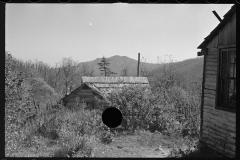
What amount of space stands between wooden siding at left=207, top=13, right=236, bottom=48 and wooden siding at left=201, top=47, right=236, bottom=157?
0.96 ft

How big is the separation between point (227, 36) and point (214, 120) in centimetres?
260

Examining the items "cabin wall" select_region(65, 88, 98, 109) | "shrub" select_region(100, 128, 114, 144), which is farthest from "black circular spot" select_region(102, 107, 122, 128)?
"cabin wall" select_region(65, 88, 98, 109)

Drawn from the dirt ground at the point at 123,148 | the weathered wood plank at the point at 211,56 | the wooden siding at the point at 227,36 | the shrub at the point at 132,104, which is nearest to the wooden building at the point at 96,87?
the shrub at the point at 132,104

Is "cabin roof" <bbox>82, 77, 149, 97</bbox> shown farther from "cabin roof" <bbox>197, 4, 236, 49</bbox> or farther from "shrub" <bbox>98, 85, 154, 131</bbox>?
"cabin roof" <bbox>197, 4, 236, 49</bbox>

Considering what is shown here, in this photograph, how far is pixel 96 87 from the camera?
12.4 m

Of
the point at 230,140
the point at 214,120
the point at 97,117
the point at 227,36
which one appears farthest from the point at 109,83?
the point at 230,140

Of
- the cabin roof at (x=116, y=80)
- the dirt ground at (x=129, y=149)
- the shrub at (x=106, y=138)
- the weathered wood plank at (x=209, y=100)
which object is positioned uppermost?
the cabin roof at (x=116, y=80)

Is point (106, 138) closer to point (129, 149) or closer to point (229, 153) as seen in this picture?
point (129, 149)

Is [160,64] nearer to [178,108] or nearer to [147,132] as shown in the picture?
[178,108]

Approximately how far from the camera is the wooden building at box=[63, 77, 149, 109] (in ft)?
37.4

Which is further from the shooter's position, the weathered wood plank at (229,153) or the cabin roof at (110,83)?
the cabin roof at (110,83)

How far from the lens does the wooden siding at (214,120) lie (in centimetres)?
645

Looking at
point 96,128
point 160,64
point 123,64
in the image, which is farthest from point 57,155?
point 123,64

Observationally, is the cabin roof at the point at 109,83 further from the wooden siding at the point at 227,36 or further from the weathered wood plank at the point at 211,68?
the wooden siding at the point at 227,36
